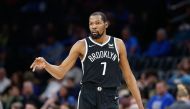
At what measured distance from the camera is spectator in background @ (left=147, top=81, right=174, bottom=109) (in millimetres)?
12031

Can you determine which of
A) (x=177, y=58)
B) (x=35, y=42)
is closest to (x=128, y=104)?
(x=177, y=58)

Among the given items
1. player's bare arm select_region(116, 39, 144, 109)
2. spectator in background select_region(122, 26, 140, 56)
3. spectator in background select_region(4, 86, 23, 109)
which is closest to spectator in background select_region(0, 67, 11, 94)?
spectator in background select_region(4, 86, 23, 109)

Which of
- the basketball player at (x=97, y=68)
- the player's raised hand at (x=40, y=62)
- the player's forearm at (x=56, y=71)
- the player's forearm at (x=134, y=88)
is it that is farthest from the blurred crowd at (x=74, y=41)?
the player's raised hand at (x=40, y=62)

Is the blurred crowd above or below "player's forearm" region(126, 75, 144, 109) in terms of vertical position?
above

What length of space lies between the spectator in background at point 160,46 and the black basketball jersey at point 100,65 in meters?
7.67

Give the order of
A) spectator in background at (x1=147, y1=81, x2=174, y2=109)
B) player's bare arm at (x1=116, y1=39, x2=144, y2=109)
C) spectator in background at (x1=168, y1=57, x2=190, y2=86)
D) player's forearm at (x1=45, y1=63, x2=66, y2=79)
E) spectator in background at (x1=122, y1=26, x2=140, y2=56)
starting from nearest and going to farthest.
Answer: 1. player's forearm at (x1=45, y1=63, x2=66, y2=79)
2. player's bare arm at (x1=116, y1=39, x2=144, y2=109)
3. spectator in background at (x1=147, y1=81, x2=174, y2=109)
4. spectator in background at (x1=168, y1=57, x2=190, y2=86)
5. spectator in background at (x1=122, y1=26, x2=140, y2=56)

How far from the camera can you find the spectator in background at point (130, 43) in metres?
15.7

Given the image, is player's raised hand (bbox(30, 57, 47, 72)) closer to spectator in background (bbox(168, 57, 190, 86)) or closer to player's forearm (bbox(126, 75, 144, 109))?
player's forearm (bbox(126, 75, 144, 109))

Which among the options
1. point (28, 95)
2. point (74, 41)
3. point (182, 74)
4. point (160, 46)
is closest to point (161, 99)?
point (182, 74)

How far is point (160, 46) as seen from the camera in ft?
50.7

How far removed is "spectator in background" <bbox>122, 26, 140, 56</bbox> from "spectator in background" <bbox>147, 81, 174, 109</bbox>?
341 cm

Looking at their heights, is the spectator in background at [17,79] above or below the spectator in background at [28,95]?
above

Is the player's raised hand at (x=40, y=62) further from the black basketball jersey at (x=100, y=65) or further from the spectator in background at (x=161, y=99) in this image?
the spectator in background at (x=161, y=99)

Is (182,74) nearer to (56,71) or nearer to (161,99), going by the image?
(161,99)
